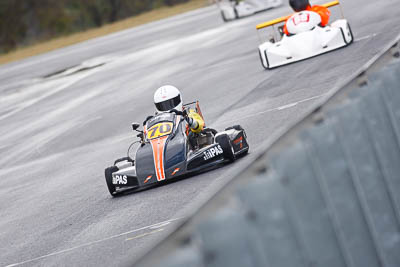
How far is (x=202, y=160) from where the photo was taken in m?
10.3

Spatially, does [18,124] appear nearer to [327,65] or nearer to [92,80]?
[92,80]

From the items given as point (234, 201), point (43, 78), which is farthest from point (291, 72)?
point (43, 78)

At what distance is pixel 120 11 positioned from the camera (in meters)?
88.9

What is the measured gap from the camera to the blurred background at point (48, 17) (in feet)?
272

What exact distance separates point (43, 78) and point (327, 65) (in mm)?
21554

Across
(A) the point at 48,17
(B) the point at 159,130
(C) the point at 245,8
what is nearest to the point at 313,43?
(B) the point at 159,130

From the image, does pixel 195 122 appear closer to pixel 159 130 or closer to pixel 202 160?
pixel 159 130

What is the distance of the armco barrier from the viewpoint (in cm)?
322

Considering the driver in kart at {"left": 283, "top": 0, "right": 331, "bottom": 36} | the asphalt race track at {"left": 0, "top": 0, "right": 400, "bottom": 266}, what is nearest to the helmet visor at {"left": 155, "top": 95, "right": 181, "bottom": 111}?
the asphalt race track at {"left": 0, "top": 0, "right": 400, "bottom": 266}

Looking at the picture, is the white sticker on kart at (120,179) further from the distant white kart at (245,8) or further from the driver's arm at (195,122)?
the distant white kart at (245,8)

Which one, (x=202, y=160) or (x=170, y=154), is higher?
(x=170, y=154)

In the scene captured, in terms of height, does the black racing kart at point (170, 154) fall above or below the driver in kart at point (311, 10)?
below

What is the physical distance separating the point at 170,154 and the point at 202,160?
0.41m

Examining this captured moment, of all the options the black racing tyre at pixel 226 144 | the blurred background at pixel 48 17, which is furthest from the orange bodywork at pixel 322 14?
the blurred background at pixel 48 17
